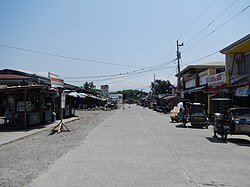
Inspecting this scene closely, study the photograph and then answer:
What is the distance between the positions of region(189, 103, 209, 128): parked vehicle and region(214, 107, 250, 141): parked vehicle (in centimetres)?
749

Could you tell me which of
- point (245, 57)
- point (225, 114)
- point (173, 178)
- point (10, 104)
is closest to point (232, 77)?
point (245, 57)

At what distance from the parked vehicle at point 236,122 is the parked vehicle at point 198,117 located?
7495 millimetres

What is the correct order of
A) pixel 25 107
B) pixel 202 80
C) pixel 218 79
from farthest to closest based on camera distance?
1. pixel 202 80
2. pixel 218 79
3. pixel 25 107

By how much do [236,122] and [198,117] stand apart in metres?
8.89

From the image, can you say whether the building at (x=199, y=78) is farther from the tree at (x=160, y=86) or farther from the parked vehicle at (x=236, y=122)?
the tree at (x=160, y=86)

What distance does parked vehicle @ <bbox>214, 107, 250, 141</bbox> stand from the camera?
15383mm

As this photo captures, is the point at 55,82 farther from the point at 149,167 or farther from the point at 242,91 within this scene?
the point at 149,167

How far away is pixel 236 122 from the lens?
608 inches

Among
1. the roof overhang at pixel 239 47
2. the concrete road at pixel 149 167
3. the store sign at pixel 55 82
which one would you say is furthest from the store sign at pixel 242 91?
the store sign at pixel 55 82

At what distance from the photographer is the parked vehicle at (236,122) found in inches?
606

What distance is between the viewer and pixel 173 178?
769 centimetres

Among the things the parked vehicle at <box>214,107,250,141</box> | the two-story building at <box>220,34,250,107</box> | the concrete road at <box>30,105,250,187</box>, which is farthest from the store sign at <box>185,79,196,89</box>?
the concrete road at <box>30,105,250,187</box>

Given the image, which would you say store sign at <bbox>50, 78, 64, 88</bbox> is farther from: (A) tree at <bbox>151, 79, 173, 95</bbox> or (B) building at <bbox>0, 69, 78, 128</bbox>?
(A) tree at <bbox>151, 79, 173, 95</bbox>

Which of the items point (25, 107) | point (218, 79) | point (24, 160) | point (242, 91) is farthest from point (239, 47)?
point (24, 160)
